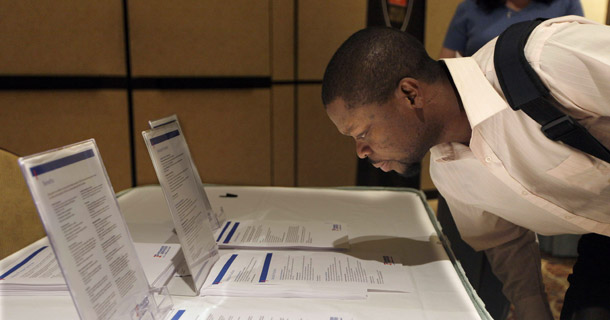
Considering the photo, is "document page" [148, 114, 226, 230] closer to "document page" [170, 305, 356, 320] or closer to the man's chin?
"document page" [170, 305, 356, 320]

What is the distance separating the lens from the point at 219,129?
96.5 inches

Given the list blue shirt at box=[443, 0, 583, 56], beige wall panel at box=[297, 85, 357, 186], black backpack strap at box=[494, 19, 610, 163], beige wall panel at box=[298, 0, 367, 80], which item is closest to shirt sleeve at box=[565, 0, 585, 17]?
blue shirt at box=[443, 0, 583, 56]

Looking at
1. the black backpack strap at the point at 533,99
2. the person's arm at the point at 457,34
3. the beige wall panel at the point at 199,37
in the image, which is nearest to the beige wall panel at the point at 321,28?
the beige wall panel at the point at 199,37

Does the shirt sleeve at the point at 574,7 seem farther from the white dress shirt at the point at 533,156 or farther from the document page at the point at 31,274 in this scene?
the document page at the point at 31,274

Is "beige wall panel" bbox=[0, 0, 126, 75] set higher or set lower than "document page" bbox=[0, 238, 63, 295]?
higher

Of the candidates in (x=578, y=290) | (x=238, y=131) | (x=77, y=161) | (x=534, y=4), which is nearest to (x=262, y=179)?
(x=238, y=131)

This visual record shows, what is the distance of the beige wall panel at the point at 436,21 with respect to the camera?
9.75 feet

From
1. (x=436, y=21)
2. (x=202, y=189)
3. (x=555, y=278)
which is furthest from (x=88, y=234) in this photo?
(x=436, y=21)

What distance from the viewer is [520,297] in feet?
3.85

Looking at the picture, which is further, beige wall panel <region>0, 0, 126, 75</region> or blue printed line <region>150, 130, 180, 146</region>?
beige wall panel <region>0, 0, 126, 75</region>

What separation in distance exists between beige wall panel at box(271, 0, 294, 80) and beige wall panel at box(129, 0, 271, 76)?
9 cm

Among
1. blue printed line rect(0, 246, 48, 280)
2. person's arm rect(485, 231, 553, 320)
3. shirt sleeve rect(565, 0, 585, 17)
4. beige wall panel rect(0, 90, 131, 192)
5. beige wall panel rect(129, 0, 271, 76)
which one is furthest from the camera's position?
beige wall panel rect(129, 0, 271, 76)

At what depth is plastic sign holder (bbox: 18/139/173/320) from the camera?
0.53m

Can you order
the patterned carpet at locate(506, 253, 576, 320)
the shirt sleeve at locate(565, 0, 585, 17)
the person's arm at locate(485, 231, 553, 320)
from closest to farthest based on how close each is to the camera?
the person's arm at locate(485, 231, 553, 320)
the shirt sleeve at locate(565, 0, 585, 17)
the patterned carpet at locate(506, 253, 576, 320)
